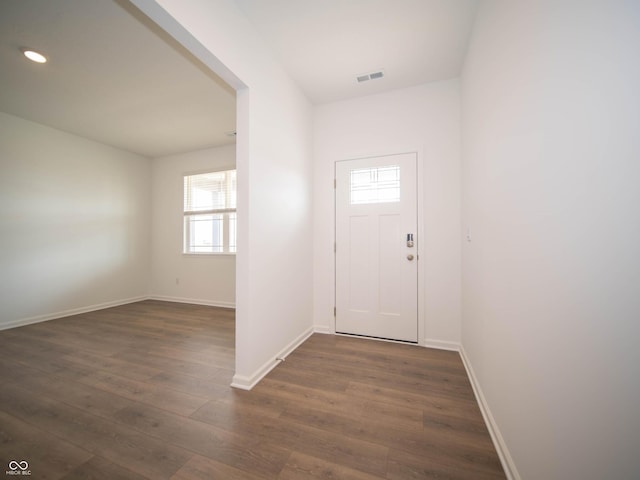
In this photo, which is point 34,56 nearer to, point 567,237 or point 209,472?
point 209,472

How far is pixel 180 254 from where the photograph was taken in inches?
190

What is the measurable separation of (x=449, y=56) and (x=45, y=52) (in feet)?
12.7

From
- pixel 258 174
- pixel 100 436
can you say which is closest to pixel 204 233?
pixel 258 174

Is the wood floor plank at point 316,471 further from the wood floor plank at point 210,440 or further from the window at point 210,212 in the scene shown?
the window at point 210,212

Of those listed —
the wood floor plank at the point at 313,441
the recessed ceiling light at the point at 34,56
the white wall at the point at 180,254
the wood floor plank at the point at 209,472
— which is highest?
the recessed ceiling light at the point at 34,56

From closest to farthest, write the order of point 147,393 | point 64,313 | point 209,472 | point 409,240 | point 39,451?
point 209,472 < point 39,451 < point 147,393 < point 409,240 < point 64,313

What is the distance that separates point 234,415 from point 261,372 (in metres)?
0.46

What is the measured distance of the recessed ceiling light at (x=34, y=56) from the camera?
2172 mm

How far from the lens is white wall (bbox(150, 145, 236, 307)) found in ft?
14.7

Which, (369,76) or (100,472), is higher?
(369,76)

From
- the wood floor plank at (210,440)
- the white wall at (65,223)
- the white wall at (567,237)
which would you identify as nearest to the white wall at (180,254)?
the white wall at (65,223)

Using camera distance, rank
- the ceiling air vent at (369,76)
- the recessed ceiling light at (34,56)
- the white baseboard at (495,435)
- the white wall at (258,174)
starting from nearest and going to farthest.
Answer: the white baseboard at (495,435)
the white wall at (258,174)
the recessed ceiling light at (34,56)
the ceiling air vent at (369,76)

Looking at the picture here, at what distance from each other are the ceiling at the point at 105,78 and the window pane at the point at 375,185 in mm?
1847

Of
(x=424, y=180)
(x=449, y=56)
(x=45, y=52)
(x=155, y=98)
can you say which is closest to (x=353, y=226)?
(x=424, y=180)
